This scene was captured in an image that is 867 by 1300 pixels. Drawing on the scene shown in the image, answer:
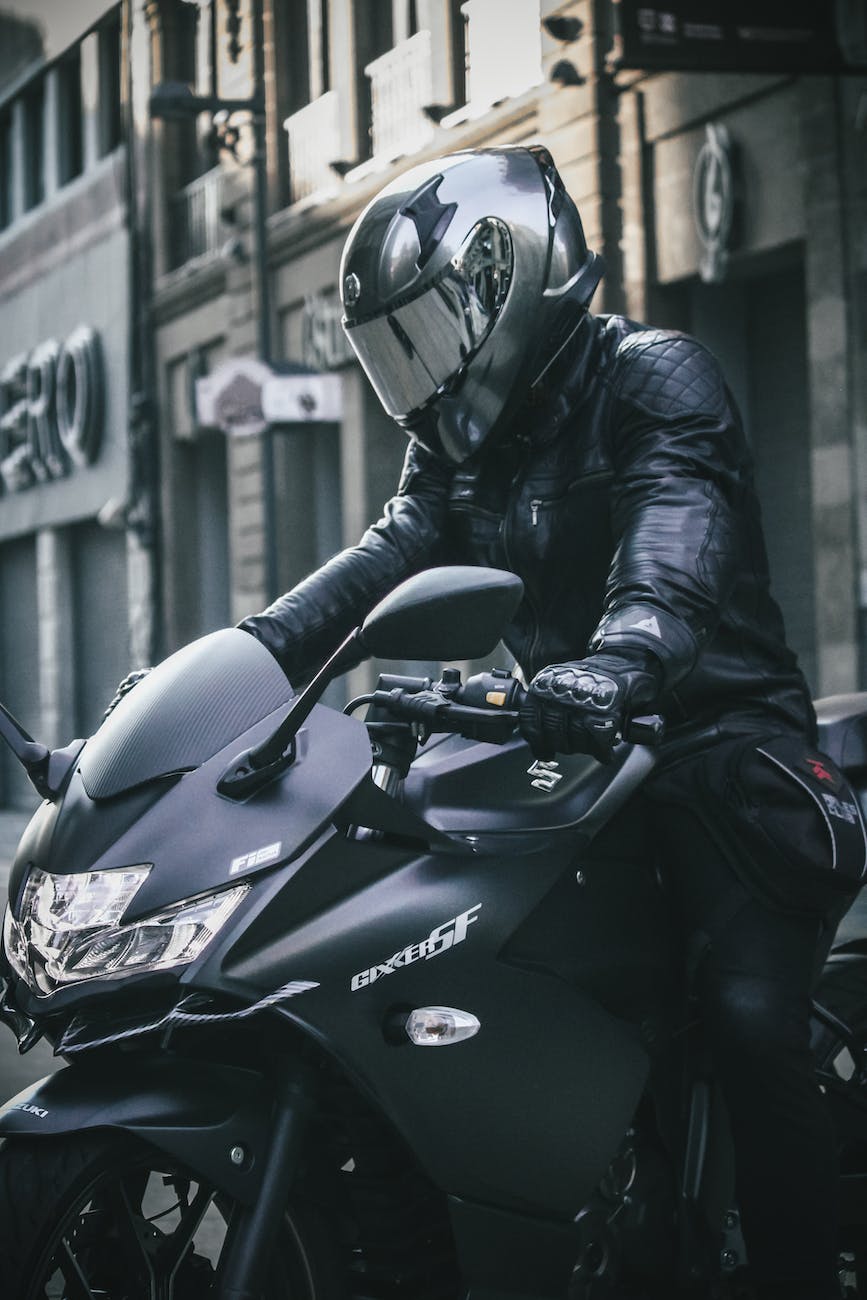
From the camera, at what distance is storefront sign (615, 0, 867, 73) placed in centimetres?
885

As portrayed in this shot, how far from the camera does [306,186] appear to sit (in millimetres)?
16641

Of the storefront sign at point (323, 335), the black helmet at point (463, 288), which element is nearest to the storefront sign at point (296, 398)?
the storefront sign at point (323, 335)

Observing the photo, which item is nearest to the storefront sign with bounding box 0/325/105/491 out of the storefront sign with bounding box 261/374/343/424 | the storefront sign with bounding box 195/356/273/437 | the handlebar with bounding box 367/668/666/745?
the storefront sign with bounding box 195/356/273/437

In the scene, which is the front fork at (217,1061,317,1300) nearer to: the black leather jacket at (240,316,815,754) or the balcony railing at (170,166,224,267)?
the black leather jacket at (240,316,815,754)

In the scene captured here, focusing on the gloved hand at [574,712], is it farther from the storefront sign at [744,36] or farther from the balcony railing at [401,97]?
the balcony railing at [401,97]

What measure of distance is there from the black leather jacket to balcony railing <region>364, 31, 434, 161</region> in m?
11.8

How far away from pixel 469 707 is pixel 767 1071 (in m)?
0.75

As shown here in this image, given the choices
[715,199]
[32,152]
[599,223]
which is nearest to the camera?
[715,199]

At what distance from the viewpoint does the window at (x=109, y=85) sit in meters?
21.7

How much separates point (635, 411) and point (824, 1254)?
124 cm

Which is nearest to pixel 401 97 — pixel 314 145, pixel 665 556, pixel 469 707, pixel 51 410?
pixel 314 145

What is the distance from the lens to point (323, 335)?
16.2m

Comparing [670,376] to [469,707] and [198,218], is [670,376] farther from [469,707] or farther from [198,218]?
Result: [198,218]

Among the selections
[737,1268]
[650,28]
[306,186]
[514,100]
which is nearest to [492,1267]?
[737,1268]
